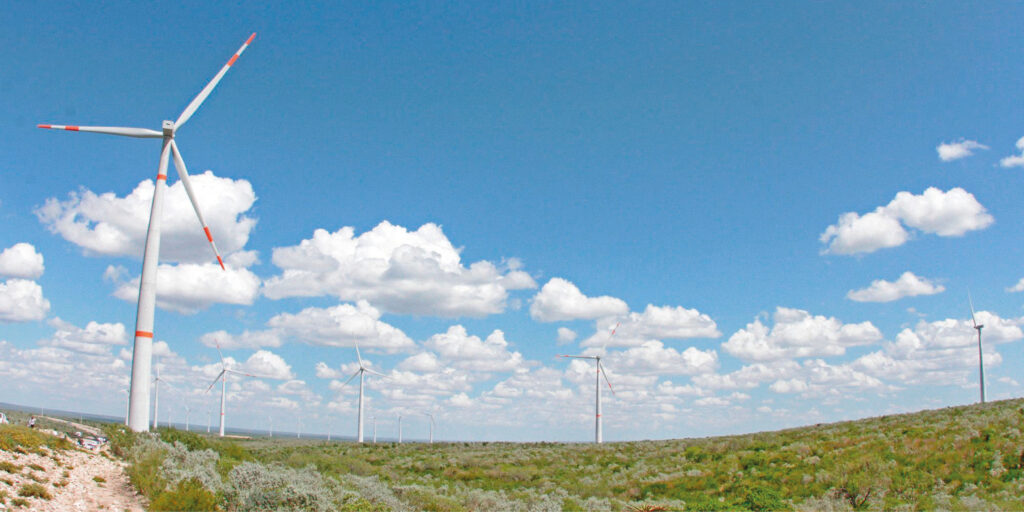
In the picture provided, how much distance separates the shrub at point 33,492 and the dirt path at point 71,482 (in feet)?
0.41

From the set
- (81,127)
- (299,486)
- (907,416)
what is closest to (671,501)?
(299,486)

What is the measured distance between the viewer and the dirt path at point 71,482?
18891 millimetres

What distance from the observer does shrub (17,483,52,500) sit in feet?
61.2

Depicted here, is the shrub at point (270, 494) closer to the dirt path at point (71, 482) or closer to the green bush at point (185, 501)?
the green bush at point (185, 501)

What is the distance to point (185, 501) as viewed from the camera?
62.2ft

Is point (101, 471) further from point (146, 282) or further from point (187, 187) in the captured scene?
point (187, 187)

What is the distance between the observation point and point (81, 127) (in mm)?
33844

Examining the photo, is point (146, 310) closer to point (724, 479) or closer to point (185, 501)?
point (185, 501)

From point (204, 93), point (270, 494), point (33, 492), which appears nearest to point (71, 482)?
point (33, 492)

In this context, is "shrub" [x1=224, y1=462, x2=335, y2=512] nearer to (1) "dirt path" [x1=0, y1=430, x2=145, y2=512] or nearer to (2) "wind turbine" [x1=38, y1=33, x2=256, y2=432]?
(1) "dirt path" [x1=0, y1=430, x2=145, y2=512]

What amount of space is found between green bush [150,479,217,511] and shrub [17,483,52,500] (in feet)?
9.32

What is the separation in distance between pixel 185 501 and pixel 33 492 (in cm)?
430

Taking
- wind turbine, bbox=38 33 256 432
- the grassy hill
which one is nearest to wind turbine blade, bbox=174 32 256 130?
wind turbine, bbox=38 33 256 432

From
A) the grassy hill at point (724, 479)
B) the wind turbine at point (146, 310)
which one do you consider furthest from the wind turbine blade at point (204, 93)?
the grassy hill at point (724, 479)
